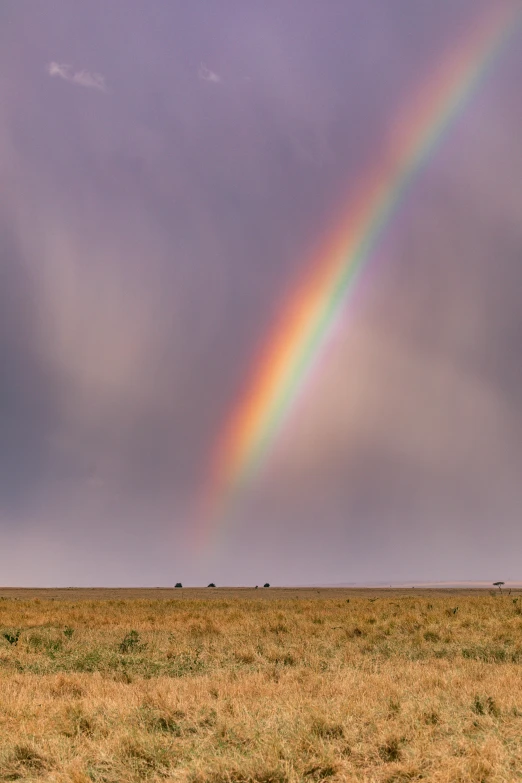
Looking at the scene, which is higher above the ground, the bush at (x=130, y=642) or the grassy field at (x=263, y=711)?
the bush at (x=130, y=642)

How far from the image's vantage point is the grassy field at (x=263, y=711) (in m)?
6.81

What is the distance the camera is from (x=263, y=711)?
9203mm

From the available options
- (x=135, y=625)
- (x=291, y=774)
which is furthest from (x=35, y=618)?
(x=291, y=774)

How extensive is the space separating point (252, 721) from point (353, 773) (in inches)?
93.7

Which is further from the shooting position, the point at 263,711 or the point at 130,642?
the point at 130,642

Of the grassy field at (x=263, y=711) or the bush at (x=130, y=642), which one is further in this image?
the bush at (x=130, y=642)

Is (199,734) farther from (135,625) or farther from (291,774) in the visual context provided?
(135,625)

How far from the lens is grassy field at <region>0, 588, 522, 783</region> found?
6812 millimetres

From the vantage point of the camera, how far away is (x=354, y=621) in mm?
24953

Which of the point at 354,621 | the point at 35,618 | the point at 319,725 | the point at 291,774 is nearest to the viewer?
the point at 291,774

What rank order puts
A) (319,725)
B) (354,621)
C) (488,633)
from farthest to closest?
(354,621) < (488,633) < (319,725)

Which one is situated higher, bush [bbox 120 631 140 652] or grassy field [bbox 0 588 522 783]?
bush [bbox 120 631 140 652]

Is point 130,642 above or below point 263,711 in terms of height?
above

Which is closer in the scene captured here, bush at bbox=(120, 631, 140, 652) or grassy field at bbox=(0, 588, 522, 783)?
grassy field at bbox=(0, 588, 522, 783)
